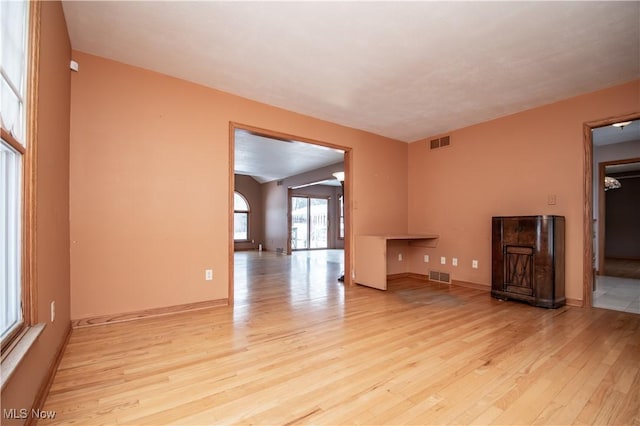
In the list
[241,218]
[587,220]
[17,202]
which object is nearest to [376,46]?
[17,202]

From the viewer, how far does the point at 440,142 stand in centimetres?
496

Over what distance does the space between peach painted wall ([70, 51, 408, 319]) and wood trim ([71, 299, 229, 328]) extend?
0.05 meters

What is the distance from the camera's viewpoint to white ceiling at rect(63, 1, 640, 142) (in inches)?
83.9

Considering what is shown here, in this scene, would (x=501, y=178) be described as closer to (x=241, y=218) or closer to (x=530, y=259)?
(x=530, y=259)

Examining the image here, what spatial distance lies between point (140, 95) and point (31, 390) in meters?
2.60

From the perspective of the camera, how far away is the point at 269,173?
377 inches

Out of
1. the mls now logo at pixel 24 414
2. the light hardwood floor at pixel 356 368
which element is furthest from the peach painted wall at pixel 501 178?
the mls now logo at pixel 24 414

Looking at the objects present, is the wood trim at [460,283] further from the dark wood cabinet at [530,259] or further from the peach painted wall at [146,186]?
the peach painted wall at [146,186]

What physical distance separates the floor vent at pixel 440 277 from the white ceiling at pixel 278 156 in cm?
258

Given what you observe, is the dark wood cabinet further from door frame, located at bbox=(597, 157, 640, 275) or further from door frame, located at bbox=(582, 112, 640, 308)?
door frame, located at bbox=(597, 157, 640, 275)

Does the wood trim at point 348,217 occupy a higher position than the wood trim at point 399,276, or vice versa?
the wood trim at point 348,217

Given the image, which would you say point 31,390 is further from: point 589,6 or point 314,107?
point 589,6

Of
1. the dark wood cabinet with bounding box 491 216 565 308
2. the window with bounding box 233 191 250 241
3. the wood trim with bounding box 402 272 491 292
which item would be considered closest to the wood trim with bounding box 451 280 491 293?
the wood trim with bounding box 402 272 491 292

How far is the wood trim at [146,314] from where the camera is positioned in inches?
105
